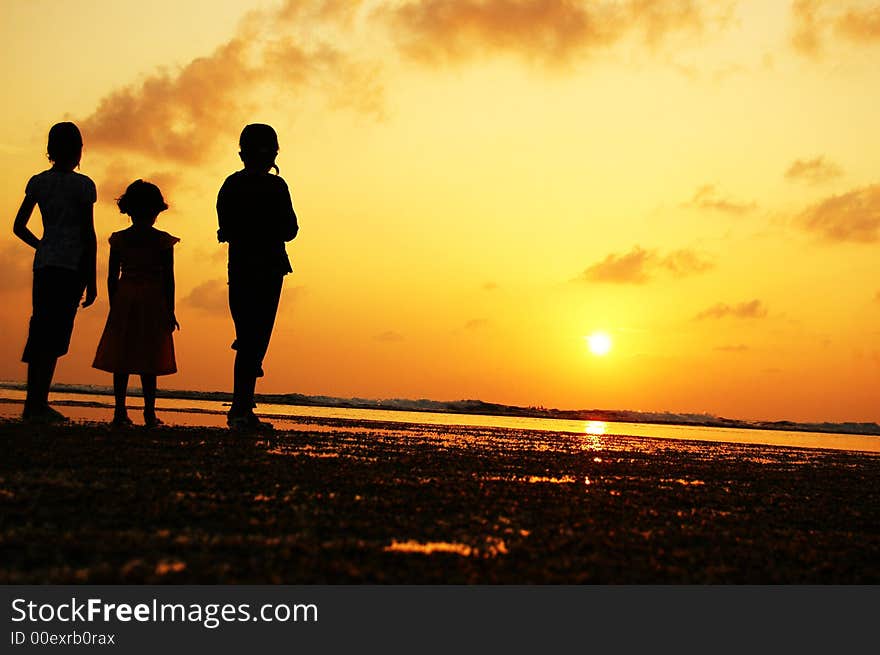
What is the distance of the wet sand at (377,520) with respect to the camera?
349 cm

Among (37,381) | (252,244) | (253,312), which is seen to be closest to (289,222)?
(252,244)

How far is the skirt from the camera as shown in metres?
10.1

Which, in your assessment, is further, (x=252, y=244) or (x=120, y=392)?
(x=252, y=244)

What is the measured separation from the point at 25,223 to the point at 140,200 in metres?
1.26

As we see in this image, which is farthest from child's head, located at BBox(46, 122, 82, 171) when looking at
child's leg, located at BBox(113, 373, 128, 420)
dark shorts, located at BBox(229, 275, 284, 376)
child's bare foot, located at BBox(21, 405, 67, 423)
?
child's bare foot, located at BBox(21, 405, 67, 423)

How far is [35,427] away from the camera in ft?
28.2

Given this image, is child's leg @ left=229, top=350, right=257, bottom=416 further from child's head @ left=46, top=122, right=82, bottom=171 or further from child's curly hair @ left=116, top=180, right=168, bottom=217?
child's head @ left=46, top=122, right=82, bottom=171

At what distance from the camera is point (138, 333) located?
33.6 ft

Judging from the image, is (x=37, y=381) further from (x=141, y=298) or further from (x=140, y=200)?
(x=140, y=200)

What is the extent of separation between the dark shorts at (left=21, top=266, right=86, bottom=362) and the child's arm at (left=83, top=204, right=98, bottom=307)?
0.61 feet

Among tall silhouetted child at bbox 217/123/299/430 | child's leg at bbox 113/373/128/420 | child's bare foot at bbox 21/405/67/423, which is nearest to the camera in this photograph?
child's bare foot at bbox 21/405/67/423

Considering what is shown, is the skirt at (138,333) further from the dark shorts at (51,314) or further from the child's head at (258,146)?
the child's head at (258,146)

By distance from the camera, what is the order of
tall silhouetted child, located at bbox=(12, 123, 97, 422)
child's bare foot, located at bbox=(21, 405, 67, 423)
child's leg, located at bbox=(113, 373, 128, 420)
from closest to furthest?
child's bare foot, located at bbox=(21, 405, 67, 423)
tall silhouetted child, located at bbox=(12, 123, 97, 422)
child's leg, located at bbox=(113, 373, 128, 420)
